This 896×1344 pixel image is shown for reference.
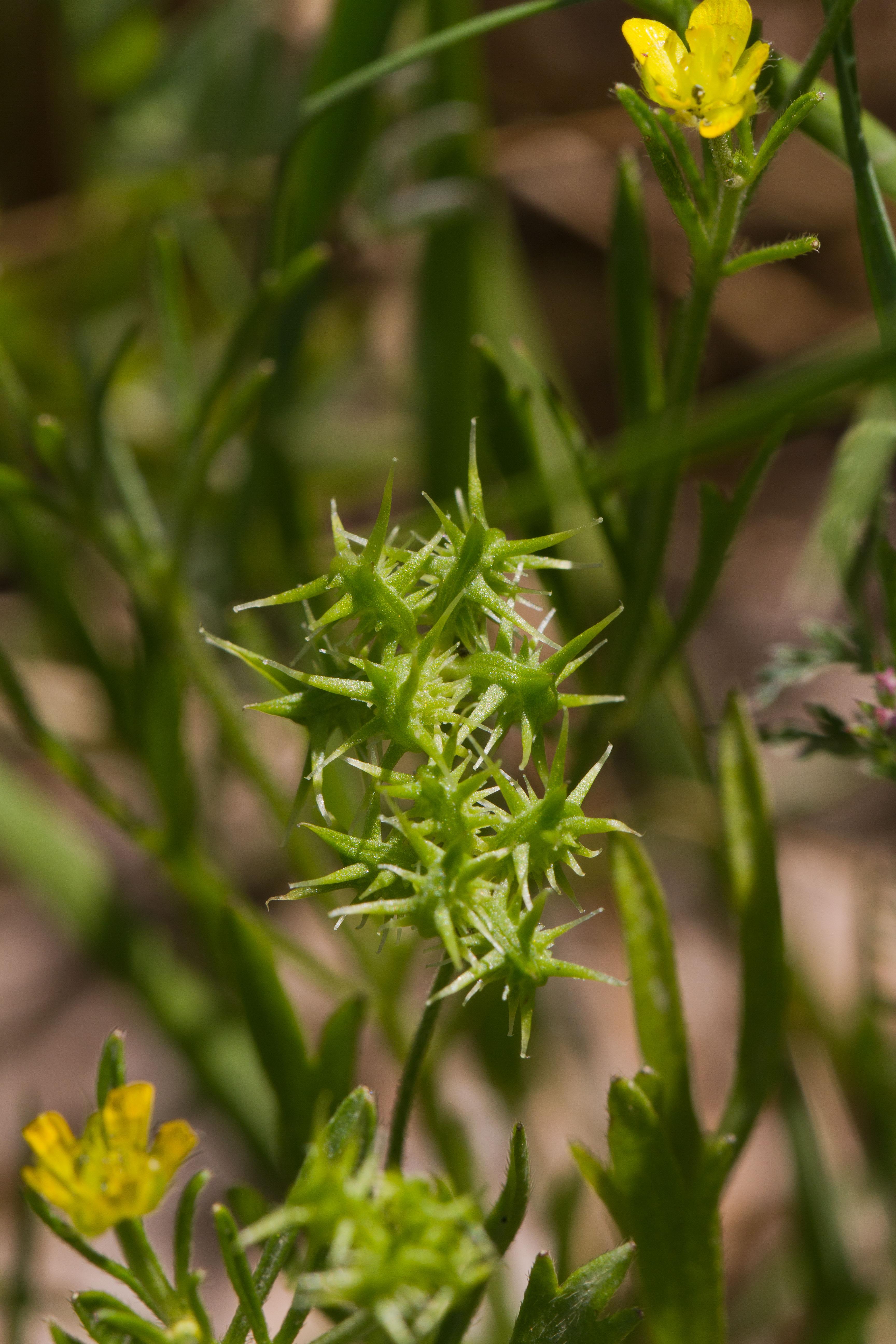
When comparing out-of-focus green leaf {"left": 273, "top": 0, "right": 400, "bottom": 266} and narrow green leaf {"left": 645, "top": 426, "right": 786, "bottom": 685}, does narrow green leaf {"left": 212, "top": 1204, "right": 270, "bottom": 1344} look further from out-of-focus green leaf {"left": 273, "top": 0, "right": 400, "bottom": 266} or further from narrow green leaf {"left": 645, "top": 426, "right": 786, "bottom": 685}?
out-of-focus green leaf {"left": 273, "top": 0, "right": 400, "bottom": 266}

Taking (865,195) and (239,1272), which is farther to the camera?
(865,195)

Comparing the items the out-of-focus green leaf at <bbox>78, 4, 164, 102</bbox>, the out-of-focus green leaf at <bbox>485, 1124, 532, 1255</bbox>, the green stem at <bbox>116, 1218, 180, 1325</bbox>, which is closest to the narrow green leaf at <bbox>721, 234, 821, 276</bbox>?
the out-of-focus green leaf at <bbox>485, 1124, 532, 1255</bbox>

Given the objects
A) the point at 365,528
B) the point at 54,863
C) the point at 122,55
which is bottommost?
the point at 365,528

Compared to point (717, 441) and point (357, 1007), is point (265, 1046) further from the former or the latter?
point (717, 441)

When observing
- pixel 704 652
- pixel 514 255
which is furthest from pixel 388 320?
pixel 704 652

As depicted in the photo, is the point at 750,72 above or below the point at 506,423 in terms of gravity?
above

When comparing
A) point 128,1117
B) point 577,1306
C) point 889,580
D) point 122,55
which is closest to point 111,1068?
point 128,1117

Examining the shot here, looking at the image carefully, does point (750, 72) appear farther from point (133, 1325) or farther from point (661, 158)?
point (133, 1325)
